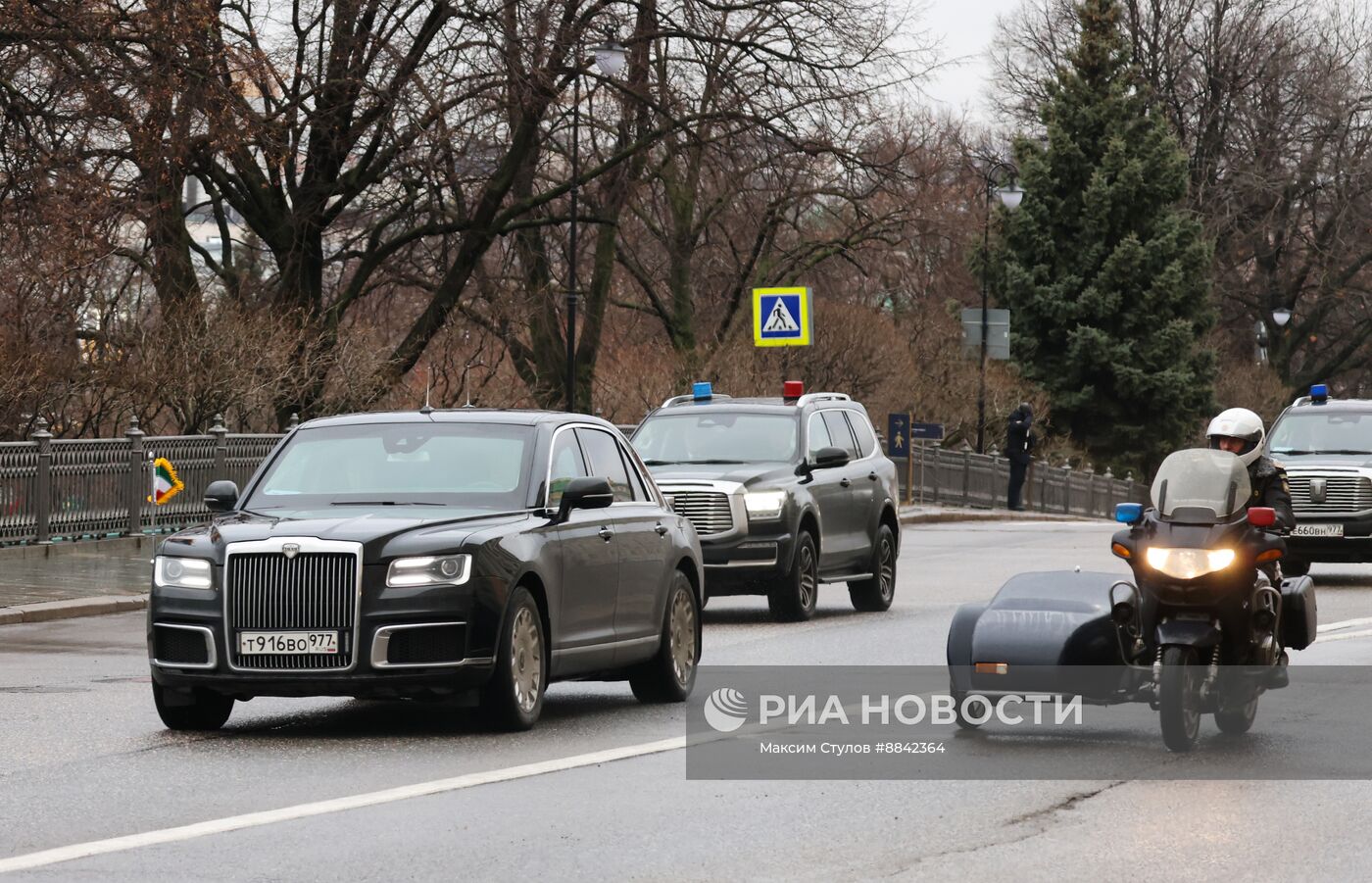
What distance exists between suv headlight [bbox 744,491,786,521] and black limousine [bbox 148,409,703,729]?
5.86 meters

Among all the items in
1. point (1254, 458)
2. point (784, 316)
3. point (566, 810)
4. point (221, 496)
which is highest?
point (784, 316)

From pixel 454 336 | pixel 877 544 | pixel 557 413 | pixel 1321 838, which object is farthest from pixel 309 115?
pixel 1321 838

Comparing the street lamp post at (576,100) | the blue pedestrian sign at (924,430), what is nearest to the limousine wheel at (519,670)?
the street lamp post at (576,100)

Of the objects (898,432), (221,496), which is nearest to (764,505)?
(221,496)

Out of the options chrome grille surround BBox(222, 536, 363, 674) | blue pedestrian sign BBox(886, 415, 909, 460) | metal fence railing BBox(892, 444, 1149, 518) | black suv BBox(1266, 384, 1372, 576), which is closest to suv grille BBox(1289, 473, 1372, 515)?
black suv BBox(1266, 384, 1372, 576)

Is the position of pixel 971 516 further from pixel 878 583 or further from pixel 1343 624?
pixel 1343 624

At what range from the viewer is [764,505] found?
1919cm

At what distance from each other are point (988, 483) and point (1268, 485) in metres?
41.0

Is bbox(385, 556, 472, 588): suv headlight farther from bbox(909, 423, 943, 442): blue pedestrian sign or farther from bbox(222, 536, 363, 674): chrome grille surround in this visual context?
bbox(909, 423, 943, 442): blue pedestrian sign

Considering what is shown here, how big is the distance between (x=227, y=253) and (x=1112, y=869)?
36260mm

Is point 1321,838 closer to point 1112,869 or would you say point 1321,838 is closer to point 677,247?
point 1112,869

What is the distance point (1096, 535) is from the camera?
3638 centimetres

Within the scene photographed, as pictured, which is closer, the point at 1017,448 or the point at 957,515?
the point at 957,515

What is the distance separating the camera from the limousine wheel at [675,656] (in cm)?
1313
